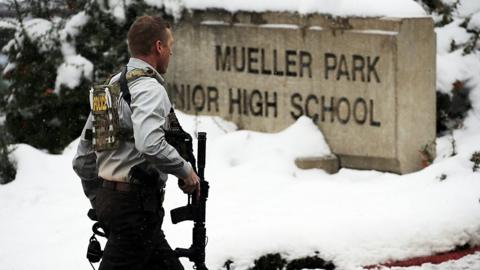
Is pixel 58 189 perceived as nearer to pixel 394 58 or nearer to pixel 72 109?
pixel 72 109

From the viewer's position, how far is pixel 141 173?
5.57 m

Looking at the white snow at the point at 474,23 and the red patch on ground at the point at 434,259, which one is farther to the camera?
the white snow at the point at 474,23

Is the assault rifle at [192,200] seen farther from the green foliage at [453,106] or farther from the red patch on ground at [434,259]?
the green foliage at [453,106]

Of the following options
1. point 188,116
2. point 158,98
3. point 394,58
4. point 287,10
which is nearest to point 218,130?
point 188,116

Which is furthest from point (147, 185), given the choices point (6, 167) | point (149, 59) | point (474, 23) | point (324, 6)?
point (474, 23)

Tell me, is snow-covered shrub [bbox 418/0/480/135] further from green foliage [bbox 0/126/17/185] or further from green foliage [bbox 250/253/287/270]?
green foliage [bbox 0/126/17/185]

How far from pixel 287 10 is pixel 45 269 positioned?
3872 millimetres

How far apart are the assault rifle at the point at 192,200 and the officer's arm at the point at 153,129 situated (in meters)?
0.22

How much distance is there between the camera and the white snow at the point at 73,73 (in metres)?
11.8

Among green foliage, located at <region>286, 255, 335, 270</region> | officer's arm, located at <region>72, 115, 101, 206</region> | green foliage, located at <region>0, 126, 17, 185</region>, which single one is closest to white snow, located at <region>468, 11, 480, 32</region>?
green foliage, located at <region>0, 126, 17, 185</region>

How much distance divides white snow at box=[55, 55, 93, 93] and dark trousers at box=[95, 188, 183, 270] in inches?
247

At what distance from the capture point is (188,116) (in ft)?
36.8

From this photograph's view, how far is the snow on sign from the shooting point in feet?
32.3

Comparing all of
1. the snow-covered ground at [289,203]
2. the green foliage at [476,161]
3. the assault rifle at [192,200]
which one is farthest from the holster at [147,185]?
the green foliage at [476,161]
